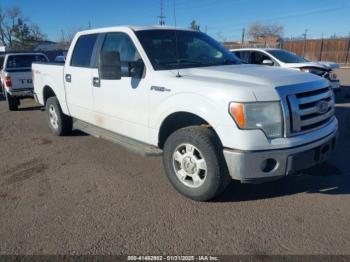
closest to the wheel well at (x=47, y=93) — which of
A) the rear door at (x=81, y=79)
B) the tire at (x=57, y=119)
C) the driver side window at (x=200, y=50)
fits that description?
the tire at (x=57, y=119)

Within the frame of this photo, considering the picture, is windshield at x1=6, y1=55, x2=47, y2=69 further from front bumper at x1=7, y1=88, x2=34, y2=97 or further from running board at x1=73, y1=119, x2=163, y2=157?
running board at x1=73, y1=119, x2=163, y2=157

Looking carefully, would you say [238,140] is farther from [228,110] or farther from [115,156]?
[115,156]

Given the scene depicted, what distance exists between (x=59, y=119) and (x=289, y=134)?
15.4ft

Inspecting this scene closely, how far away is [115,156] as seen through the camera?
5625 millimetres

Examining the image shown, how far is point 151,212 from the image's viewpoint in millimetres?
3736

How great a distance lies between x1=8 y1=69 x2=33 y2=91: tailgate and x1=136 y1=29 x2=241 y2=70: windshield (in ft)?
23.4

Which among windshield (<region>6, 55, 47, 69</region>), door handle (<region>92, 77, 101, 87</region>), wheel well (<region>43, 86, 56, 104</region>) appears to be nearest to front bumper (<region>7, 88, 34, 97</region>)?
windshield (<region>6, 55, 47, 69</region>)

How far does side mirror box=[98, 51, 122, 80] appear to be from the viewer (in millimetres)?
4121

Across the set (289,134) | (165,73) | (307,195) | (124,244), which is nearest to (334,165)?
(307,195)

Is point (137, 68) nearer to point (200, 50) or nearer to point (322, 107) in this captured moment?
point (200, 50)

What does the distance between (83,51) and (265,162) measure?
3673 mm

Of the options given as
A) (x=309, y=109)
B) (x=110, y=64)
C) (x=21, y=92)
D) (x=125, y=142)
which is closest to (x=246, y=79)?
(x=309, y=109)

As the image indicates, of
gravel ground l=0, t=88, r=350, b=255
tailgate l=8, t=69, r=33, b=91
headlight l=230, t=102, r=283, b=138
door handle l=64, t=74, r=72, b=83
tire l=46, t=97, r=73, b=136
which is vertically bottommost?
gravel ground l=0, t=88, r=350, b=255

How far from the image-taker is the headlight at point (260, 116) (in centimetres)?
330
